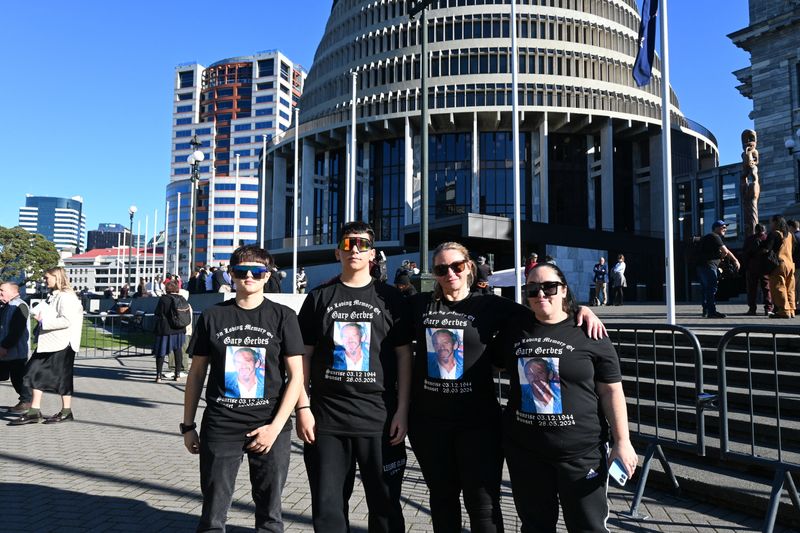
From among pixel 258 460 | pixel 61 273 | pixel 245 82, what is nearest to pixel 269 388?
pixel 258 460

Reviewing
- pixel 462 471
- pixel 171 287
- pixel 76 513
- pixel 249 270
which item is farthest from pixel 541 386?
pixel 171 287

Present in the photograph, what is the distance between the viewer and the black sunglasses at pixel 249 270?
11.1 ft

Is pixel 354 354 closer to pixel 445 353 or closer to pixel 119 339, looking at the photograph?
pixel 445 353

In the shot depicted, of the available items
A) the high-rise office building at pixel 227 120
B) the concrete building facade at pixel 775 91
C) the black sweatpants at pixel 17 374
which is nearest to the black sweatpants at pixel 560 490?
the black sweatpants at pixel 17 374

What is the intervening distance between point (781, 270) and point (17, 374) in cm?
1365

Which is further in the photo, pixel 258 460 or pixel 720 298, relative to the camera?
pixel 720 298

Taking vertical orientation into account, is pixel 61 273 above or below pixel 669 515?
above

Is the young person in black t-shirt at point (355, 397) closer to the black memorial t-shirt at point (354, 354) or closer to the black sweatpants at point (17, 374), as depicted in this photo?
the black memorial t-shirt at point (354, 354)

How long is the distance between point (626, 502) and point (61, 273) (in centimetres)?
770

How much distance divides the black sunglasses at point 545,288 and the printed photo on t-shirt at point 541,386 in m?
0.36

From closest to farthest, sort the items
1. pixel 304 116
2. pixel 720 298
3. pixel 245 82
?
pixel 720 298
pixel 304 116
pixel 245 82

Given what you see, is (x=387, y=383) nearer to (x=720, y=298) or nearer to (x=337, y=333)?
(x=337, y=333)

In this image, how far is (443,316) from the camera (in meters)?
3.27

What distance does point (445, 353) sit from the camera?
3.20 meters
